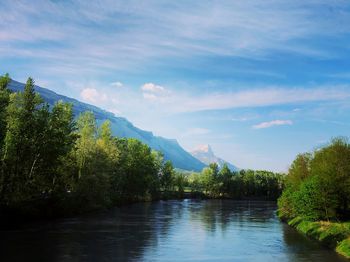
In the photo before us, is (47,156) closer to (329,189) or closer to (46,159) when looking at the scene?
(46,159)

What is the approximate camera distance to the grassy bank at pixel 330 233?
53831 mm

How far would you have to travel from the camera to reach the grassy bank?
53.8 m

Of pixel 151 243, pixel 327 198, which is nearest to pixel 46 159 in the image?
pixel 151 243

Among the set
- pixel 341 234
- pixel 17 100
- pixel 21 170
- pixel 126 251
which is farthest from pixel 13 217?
pixel 341 234

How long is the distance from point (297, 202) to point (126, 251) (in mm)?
41234

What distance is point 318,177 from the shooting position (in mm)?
77375

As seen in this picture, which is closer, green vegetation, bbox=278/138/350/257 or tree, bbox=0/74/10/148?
green vegetation, bbox=278/138/350/257

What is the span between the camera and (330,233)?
6312 cm

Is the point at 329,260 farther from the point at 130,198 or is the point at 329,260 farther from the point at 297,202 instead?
the point at 130,198

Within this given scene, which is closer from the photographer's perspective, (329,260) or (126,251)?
(329,260)

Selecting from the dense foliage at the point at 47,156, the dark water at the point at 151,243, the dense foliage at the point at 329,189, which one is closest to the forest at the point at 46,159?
the dense foliage at the point at 47,156

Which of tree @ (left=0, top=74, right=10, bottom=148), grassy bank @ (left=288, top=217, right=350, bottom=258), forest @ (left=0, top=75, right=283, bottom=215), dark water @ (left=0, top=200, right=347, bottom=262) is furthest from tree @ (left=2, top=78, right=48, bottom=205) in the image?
grassy bank @ (left=288, top=217, right=350, bottom=258)

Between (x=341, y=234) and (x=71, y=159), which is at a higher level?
(x=71, y=159)

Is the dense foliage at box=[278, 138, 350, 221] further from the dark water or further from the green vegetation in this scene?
the dark water
